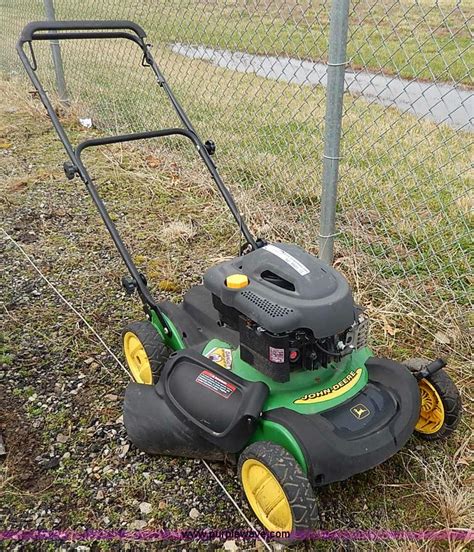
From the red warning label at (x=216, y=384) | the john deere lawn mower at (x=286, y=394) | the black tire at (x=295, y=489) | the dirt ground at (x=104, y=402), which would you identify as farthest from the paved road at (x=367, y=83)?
the black tire at (x=295, y=489)

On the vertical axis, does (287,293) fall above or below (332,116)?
below

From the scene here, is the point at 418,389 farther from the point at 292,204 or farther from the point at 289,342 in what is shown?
the point at 292,204

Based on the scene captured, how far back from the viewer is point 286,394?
172 cm

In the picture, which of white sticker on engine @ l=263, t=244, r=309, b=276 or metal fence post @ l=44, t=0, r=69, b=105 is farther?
metal fence post @ l=44, t=0, r=69, b=105

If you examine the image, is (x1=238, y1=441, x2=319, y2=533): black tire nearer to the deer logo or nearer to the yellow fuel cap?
the deer logo

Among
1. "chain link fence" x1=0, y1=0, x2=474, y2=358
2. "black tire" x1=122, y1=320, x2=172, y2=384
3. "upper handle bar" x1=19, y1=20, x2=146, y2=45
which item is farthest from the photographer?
"chain link fence" x1=0, y1=0, x2=474, y2=358

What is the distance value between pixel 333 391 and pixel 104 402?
3.07ft

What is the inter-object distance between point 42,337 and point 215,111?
276 centimetres

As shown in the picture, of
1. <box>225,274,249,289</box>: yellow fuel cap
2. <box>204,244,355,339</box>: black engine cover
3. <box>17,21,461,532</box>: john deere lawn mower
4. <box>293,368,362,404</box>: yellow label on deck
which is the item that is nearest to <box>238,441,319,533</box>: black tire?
<box>17,21,461,532</box>: john deere lawn mower

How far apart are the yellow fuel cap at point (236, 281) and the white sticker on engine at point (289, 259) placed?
13 cm

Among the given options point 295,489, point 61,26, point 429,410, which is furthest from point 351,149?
point 295,489

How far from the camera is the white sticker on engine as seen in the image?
1719 mm

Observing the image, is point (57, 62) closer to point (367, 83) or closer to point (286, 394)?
point (367, 83)

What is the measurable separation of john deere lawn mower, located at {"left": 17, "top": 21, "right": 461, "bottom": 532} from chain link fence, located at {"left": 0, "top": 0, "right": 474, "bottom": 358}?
69 cm
